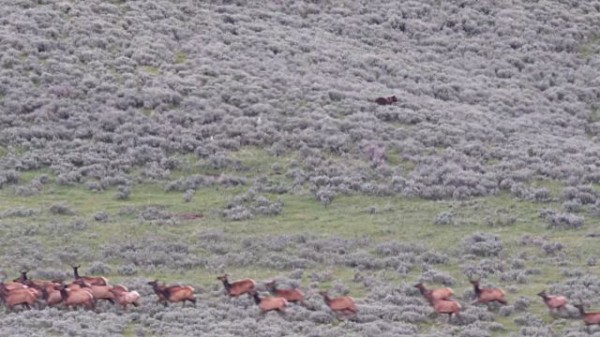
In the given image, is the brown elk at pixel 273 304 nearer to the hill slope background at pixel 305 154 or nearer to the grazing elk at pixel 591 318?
the hill slope background at pixel 305 154

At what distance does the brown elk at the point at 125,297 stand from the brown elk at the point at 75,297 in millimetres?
400

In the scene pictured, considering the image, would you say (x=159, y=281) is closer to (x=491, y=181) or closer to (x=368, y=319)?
(x=368, y=319)

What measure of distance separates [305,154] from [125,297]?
11204 millimetres

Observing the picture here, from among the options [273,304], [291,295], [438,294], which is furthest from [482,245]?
[273,304]

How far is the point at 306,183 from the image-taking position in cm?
2936

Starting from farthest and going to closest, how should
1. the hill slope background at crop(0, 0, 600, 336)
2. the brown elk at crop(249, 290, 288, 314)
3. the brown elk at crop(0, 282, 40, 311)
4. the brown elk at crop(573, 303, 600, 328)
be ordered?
1. the hill slope background at crop(0, 0, 600, 336)
2. the brown elk at crop(249, 290, 288, 314)
3. the brown elk at crop(0, 282, 40, 311)
4. the brown elk at crop(573, 303, 600, 328)

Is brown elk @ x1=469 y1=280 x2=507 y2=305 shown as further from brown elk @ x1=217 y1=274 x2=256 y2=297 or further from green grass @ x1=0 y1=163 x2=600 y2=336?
brown elk @ x1=217 y1=274 x2=256 y2=297

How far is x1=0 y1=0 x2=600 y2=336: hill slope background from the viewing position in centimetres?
2303

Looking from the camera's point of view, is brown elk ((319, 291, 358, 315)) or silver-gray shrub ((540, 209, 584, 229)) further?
silver-gray shrub ((540, 209, 584, 229))

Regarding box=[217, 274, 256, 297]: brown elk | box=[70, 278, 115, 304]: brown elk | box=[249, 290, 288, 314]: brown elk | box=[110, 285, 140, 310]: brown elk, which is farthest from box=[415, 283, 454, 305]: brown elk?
box=[70, 278, 115, 304]: brown elk

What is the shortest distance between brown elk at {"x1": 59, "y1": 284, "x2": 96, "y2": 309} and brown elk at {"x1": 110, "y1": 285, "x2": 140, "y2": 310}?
400 millimetres

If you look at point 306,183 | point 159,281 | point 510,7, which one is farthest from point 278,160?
point 510,7

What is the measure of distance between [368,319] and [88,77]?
16888 mm

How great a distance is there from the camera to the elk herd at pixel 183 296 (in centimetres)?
2034
